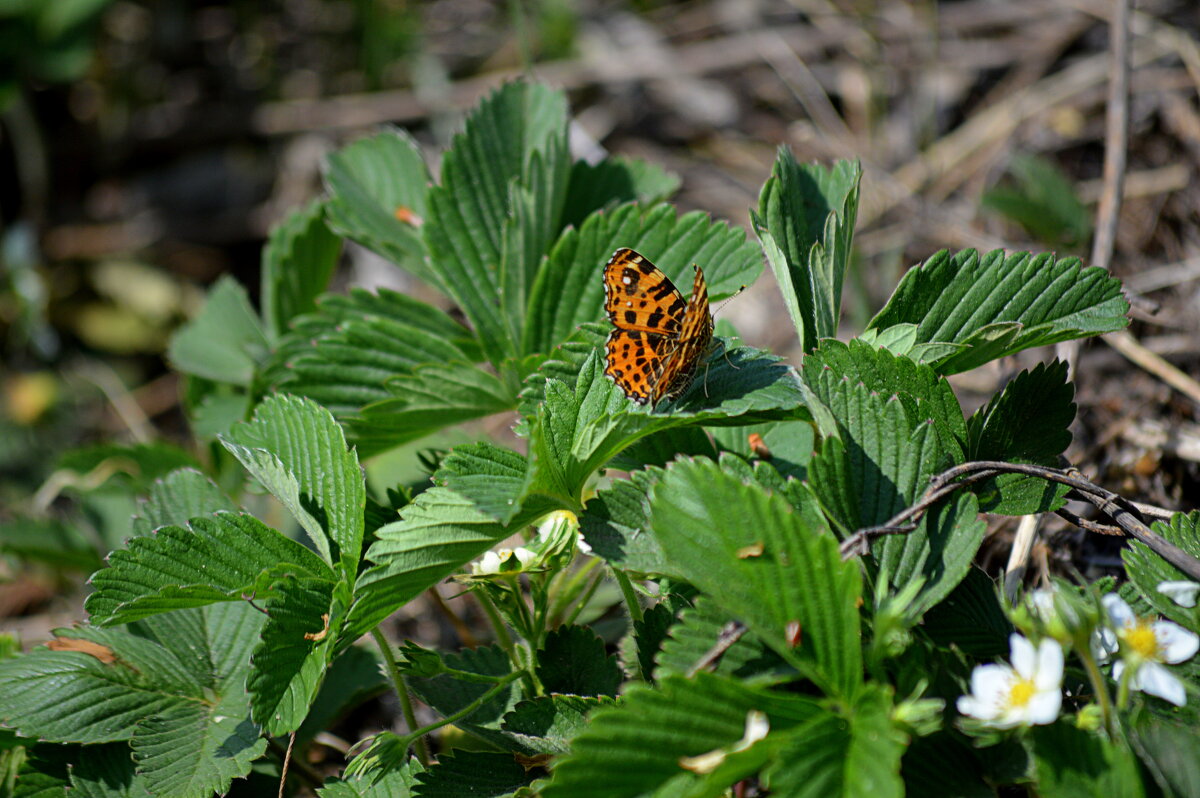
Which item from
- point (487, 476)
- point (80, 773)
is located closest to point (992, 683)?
point (487, 476)

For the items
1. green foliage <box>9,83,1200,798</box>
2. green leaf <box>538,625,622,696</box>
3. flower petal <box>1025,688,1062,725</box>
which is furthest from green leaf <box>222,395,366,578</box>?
flower petal <box>1025,688,1062,725</box>

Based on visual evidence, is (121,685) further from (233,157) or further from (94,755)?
(233,157)

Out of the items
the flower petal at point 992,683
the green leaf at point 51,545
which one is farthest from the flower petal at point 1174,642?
the green leaf at point 51,545

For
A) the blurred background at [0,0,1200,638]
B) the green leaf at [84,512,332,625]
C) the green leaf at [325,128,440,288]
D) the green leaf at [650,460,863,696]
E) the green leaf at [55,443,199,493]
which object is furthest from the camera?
the blurred background at [0,0,1200,638]

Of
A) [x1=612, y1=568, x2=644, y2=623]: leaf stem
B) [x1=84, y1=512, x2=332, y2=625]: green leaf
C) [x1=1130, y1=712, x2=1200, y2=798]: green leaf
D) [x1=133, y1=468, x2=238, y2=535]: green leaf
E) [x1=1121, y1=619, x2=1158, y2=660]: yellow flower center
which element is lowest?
[x1=1130, y1=712, x2=1200, y2=798]: green leaf

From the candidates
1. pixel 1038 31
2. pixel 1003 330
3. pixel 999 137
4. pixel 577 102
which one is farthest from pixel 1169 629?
pixel 577 102

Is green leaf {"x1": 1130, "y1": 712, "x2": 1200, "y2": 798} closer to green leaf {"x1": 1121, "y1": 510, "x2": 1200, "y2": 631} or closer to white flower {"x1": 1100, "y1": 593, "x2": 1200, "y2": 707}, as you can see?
white flower {"x1": 1100, "y1": 593, "x2": 1200, "y2": 707}
